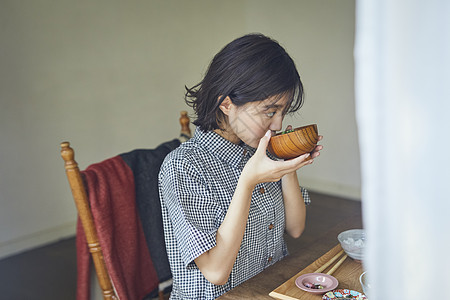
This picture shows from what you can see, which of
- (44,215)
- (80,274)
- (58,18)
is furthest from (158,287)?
(58,18)

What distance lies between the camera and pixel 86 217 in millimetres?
1217

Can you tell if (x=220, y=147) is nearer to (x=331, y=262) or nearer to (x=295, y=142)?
(x=295, y=142)

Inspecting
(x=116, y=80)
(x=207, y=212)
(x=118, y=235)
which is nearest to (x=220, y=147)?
(x=207, y=212)

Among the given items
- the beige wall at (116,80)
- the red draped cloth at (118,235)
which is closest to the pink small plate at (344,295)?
Answer: the red draped cloth at (118,235)

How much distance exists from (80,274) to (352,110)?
303cm

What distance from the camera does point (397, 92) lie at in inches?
15.9

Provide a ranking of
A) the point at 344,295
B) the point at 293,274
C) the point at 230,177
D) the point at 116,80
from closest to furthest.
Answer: the point at 344,295 → the point at 293,274 → the point at 230,177 → the point at 116,80

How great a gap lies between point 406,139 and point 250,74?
773 mm

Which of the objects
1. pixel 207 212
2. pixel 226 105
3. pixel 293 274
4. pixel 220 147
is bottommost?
pixel 293 274

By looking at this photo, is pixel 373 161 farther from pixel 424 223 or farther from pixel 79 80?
pixel 79 80

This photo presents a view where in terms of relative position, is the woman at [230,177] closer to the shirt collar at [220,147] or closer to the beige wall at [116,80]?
the shirt collar at [220,147]

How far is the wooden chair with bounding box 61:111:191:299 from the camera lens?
1.17 metres

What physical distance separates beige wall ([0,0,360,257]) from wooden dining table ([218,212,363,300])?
2.48 meters

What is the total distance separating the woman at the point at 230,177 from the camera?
1109 mm
